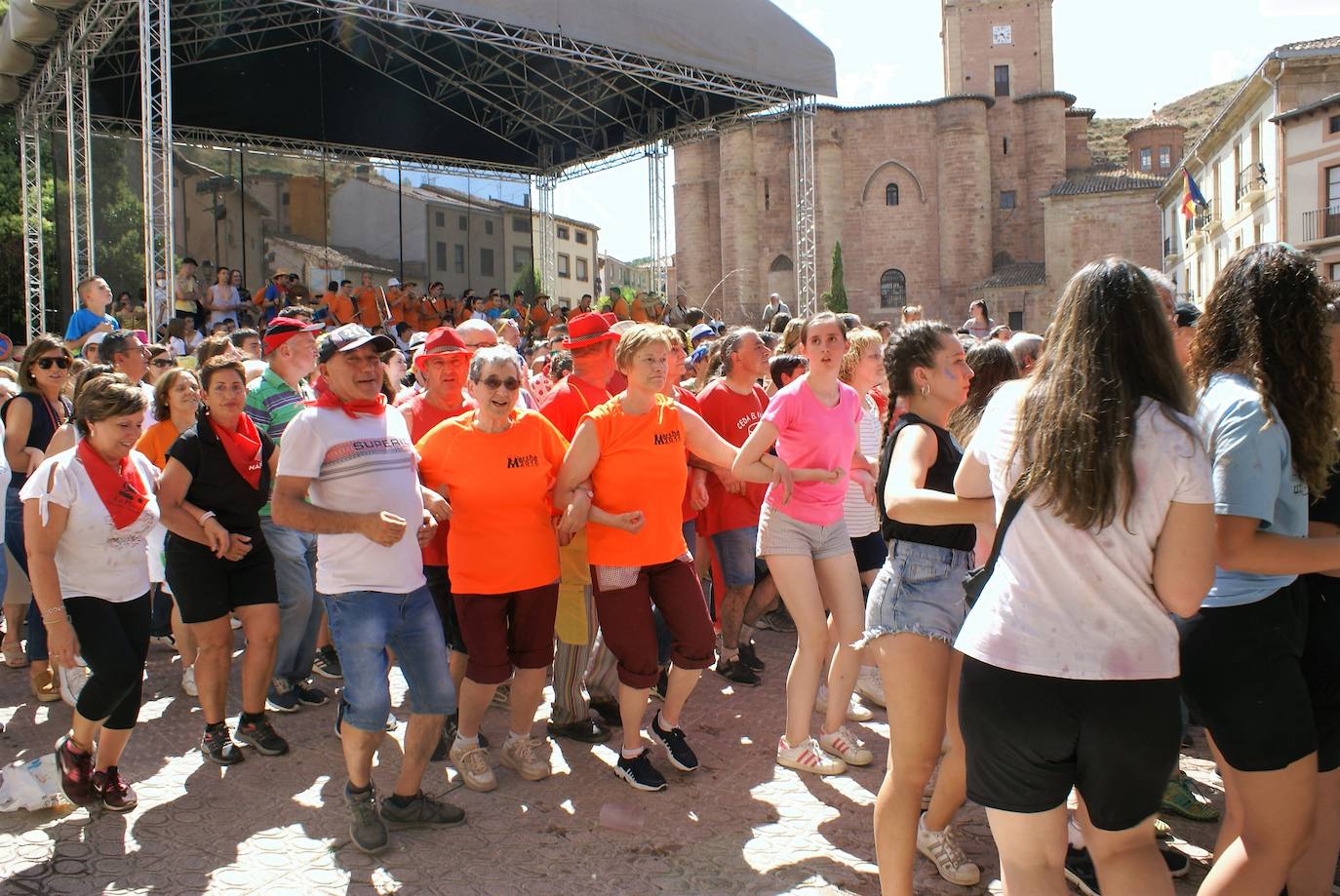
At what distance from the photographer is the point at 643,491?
159 inches

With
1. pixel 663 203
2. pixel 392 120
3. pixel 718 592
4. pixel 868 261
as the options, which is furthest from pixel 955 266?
pixel 718 592

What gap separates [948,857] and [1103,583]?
165cm

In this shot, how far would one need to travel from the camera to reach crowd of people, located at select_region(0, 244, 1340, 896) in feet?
6.59

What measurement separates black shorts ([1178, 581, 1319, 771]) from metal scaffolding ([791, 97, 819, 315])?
51.5ft

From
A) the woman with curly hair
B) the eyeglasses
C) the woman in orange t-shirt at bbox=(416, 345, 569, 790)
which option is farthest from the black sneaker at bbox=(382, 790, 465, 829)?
the woman with curly hair

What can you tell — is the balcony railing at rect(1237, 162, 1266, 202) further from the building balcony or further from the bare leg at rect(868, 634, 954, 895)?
the bare leg at rect(868, 634, 954, 895)

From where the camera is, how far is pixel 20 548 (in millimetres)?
5680

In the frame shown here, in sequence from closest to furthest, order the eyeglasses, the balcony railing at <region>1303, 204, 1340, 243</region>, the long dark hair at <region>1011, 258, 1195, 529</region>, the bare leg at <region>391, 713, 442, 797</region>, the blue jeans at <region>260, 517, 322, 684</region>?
the long dark hair at <region>1011, 258, 1195, 529</region> → the bare leg at <region>391, 713, 442, 797</region> → the eyeglasses → the blue jeans at <region>260, 517, 322, 684</region> → the balcony railing at <region>1303, 204, 1340, 243</region>

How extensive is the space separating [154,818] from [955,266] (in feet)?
151

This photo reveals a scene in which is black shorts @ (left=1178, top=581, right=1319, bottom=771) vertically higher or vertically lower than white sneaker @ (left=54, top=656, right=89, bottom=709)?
higher

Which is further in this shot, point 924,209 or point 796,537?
point 924,209

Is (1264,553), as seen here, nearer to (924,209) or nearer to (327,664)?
(327,664)

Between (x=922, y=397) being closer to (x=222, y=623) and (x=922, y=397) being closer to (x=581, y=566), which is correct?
(x=581, y=566)

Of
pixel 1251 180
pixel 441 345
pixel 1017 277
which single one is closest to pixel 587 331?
pixel 441 345
